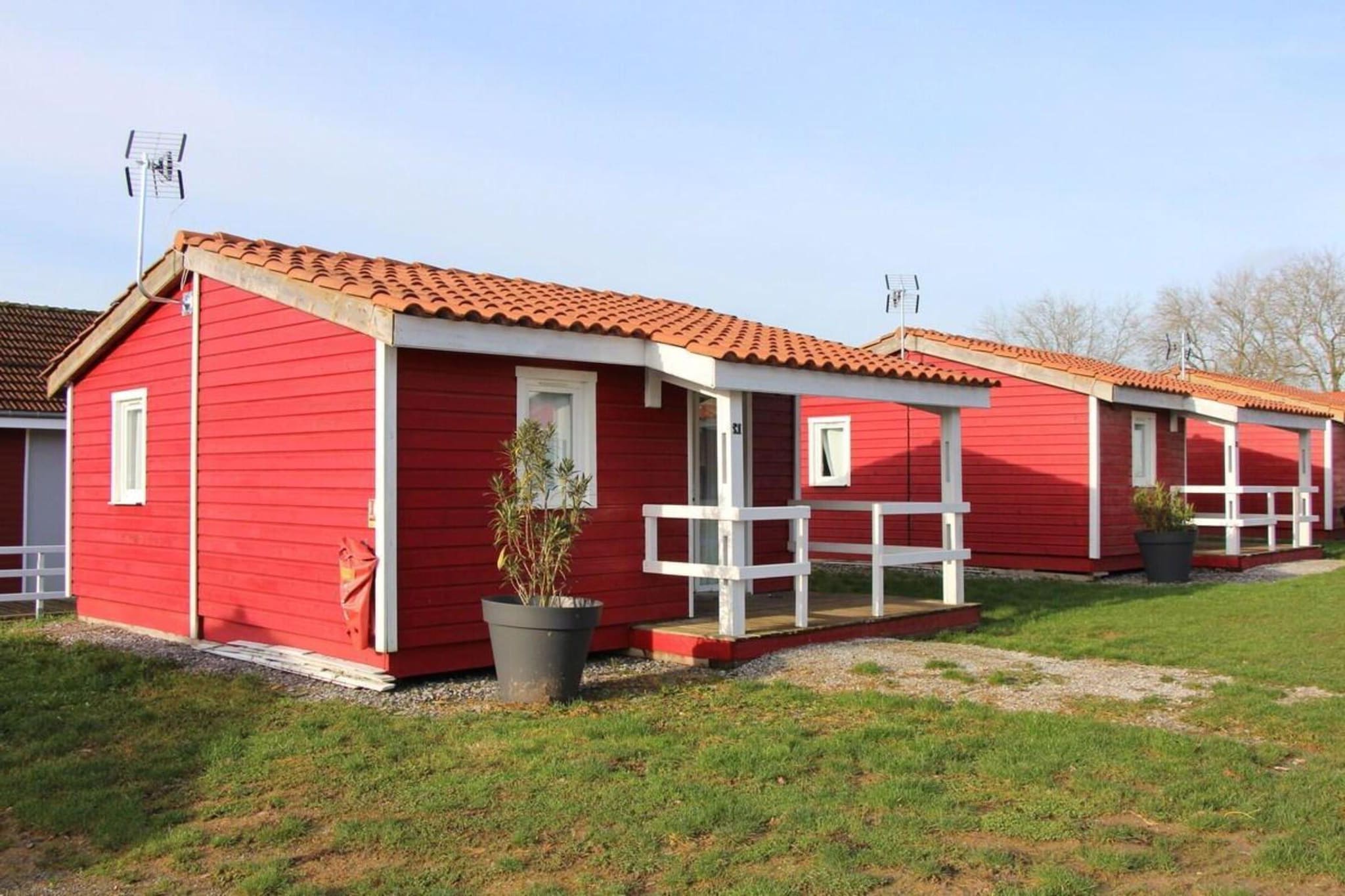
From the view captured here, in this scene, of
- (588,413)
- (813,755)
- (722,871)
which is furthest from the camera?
(588,413)

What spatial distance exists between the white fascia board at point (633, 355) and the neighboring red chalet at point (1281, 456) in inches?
577

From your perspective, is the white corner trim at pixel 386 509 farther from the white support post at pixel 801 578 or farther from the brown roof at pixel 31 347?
the brown roof at pixel 31 347

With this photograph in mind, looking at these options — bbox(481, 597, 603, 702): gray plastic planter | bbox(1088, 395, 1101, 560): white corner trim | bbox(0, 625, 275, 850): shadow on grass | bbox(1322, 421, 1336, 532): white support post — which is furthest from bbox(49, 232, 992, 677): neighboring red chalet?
bbox(1322, 421, 1336, 532): white support post

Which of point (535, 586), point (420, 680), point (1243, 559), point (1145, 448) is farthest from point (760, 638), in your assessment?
point (1145, 448)

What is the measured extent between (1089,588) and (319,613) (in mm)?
9985

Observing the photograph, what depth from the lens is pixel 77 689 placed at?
8.16 meters

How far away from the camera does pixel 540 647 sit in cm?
761

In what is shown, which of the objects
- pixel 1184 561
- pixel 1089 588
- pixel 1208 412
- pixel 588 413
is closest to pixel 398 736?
pixel 588 413

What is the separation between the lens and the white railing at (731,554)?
9.17 m

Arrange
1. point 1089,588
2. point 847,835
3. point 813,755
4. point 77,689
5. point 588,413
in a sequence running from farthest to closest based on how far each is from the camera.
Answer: point 1089,588 < point 588,413 < point 77,689 < point 813,755 < point 847,835

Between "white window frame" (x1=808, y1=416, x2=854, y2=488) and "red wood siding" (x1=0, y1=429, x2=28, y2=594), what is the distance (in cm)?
1086

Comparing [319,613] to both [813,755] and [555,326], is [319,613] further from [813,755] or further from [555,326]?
[813,755]

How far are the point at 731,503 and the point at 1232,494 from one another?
36.2 feet

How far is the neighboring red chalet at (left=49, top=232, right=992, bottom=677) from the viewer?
843 cm
